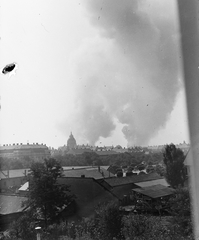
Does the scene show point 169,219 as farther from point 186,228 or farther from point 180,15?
point 180,15

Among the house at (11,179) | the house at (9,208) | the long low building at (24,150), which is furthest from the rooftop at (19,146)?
the house at (9,208)

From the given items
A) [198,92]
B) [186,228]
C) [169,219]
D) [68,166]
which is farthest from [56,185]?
[198,92]

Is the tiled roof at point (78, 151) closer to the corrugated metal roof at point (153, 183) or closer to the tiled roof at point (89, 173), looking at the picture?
the tiled roof at point (89, 173)

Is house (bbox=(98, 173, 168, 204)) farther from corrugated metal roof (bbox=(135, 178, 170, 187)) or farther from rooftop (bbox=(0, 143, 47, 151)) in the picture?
rooftop (bbox=(0, 143, 47, 151))

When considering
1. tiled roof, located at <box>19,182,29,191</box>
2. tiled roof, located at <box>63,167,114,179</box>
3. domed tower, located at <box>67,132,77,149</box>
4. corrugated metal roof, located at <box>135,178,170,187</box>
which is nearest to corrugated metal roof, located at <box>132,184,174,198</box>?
corrugated metal roof, located at <box>135,178,170,187</box>

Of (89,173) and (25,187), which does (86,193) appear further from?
(25,187)

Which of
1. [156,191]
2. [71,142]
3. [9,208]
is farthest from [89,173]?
[9,208]
